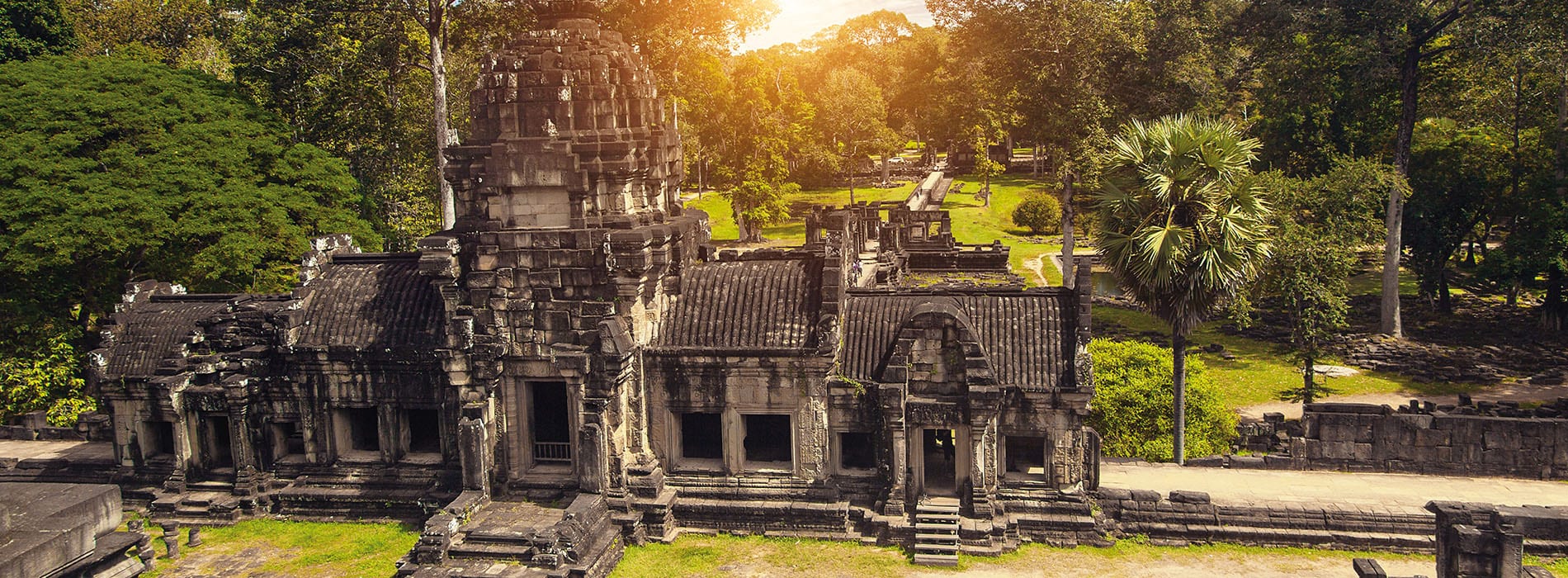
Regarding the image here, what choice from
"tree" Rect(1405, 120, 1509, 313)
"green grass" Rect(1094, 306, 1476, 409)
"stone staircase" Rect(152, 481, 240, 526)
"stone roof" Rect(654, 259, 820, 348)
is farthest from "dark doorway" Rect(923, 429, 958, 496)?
"tree" Rect(1405, 120, 1509, 313)

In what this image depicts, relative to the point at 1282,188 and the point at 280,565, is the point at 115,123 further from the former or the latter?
the point at 1282,188

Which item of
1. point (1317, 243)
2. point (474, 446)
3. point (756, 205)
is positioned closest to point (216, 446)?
point (474, 446)

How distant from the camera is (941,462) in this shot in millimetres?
24203

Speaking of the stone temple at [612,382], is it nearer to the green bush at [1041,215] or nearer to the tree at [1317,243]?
the tree at [1317,243]

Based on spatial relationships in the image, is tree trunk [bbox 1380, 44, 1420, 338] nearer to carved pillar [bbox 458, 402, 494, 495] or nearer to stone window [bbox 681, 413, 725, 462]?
stone window [bbox 681, 413, 725, 462]

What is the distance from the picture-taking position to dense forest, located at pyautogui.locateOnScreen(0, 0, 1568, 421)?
1308 inches

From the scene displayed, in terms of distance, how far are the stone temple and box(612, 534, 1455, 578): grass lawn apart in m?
0.45

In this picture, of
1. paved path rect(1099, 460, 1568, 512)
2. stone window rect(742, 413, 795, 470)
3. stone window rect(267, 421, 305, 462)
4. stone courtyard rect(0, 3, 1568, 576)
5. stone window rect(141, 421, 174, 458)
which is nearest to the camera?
stone courtyard rect(0, 3, 1568, 576)

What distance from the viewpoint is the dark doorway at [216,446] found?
83.9ft

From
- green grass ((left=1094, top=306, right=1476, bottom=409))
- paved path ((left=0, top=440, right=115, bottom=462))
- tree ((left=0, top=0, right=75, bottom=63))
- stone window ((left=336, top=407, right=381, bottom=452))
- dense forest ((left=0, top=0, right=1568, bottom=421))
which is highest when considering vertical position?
tree ((left=0, top=0, right=75, bottom=63))

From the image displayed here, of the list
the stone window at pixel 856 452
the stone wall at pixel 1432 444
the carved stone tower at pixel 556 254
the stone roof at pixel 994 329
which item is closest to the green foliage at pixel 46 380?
the carved stone tower at pixel 556 254

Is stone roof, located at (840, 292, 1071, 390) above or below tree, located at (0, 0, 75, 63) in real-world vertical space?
below

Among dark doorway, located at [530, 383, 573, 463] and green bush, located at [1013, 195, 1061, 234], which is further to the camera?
green bush, located at [1013, 195, 1061, 234]

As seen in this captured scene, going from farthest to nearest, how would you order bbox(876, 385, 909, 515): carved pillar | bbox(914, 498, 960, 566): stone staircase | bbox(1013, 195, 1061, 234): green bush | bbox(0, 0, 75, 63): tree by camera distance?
bbox(1013, 195, 1061, 234): green bush
bbox(0, 0, 75, 63): tree
bbox(876, 385, 909, 515): carved pillar
bbox(914, 498, 960, 566): stone staircase
